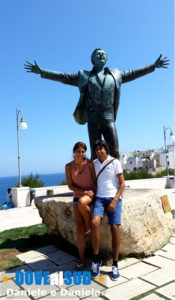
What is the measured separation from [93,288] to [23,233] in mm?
3608

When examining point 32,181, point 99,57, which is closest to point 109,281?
point 99,57

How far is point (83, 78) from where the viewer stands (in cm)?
482

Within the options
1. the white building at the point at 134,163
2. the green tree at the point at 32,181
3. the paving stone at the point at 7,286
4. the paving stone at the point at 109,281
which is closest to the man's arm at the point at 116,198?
the paving stone at the point at 109,281

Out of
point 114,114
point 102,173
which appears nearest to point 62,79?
point 114,114

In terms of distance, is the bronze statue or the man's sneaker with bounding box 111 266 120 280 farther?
the bronze statue

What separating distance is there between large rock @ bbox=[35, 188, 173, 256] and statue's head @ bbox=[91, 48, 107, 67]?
2.54 metres

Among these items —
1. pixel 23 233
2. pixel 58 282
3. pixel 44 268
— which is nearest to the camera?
pixel 58 282

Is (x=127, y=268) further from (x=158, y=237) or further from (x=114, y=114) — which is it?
(x=114, y=114)

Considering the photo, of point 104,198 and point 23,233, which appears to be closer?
point 104,198

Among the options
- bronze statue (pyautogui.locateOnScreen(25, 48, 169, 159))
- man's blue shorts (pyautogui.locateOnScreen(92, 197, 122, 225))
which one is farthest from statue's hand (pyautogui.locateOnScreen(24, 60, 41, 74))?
man's blue shorts (pyautogui.locateOnScreen(92, 197, 122, 225))

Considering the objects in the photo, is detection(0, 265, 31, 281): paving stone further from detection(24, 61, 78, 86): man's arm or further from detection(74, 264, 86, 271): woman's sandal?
detection(24, 61, 78, 86): man's arm

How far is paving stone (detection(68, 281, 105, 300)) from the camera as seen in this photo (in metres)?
2.77

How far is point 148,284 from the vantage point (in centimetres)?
291

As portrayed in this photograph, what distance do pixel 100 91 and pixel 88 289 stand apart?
10.5 feet
